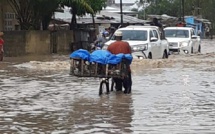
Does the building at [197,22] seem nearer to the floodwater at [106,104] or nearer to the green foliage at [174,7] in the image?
the green foliage at [174,7]

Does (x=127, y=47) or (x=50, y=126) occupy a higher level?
(x=127, y=47)

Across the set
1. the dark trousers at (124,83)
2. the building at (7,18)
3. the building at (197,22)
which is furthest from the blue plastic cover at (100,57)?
the building at (197,22)

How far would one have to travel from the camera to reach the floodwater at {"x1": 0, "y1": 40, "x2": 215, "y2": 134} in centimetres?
1055

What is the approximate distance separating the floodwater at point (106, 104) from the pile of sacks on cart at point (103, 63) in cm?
57

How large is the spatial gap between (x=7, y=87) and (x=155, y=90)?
408 cm

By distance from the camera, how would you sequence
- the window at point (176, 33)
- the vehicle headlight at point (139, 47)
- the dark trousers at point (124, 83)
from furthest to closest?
the window at point (176, 33), the vehicle headlight at point (139, 47), the dark trousers at point (124, 83)

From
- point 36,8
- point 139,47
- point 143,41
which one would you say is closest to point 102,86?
point 139,47

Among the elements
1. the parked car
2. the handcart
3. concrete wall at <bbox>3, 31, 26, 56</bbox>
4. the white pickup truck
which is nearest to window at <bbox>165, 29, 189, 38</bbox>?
the parked car

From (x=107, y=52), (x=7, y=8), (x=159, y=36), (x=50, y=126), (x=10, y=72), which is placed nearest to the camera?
(x=50, y=126)

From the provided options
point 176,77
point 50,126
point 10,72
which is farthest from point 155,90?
point 10,72

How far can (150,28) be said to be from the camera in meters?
26.3

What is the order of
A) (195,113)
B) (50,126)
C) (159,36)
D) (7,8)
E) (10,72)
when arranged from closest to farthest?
1. (50,126)
2. (195,113)
3. (10,72)
4. (159,36)
5. (7,8)

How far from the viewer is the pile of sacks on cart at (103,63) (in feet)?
48.1

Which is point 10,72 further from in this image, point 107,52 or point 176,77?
point 107,52
